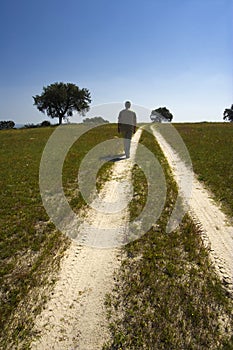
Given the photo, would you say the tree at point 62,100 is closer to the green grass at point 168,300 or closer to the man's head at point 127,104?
→ the man's head at point 127,104

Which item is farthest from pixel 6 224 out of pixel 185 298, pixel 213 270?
pixel 213 270

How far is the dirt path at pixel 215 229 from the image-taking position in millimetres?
4855

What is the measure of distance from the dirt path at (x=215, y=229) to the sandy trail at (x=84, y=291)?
7.45 feet

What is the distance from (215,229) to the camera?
632 centimetres

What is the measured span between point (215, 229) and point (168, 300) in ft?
10.0

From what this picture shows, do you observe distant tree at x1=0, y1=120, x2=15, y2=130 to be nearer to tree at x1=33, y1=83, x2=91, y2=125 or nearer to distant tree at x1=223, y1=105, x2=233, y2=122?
tree at x1=33, y1=83, x2=91, y2=125

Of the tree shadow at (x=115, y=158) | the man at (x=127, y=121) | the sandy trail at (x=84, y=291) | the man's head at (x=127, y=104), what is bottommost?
the sandy trail at (x=84, y=291)

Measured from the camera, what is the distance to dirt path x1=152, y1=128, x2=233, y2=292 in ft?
15.9

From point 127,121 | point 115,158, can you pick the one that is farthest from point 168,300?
point 127,121

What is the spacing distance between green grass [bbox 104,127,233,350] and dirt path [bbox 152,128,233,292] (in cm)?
23

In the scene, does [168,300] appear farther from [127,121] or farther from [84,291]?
→ [127,121]

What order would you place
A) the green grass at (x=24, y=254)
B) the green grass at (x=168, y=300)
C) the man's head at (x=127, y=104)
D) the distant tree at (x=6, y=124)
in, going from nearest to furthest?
the green grass at (x=168, y=300)
the green grass at (x=24, y=254)
the man's head at (x=127, y=104)
the distant tree at (x=6, y=124)

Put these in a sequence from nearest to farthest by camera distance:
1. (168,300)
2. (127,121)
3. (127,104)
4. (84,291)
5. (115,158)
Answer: (168,300) < (84,291) < (127,104) < (127,121) < (115,158)

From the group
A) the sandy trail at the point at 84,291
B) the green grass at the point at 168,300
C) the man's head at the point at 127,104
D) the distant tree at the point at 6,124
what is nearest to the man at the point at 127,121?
the man's head at the point at 127,104
